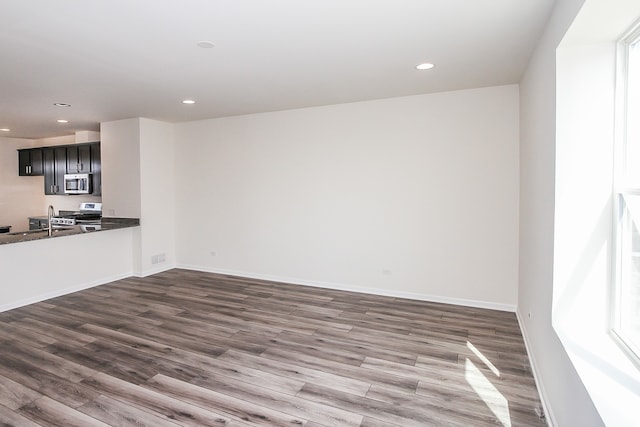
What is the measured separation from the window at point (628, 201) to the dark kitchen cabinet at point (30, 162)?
30.2ft

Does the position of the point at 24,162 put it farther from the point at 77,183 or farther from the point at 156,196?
the point at 156,196

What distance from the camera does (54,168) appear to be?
7289 mm

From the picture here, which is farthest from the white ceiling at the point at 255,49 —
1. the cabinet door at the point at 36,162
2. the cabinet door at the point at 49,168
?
the cabinet door at the point at 36,162

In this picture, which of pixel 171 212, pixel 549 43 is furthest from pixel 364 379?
pixel 171 212

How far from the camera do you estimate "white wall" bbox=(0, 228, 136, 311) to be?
4.40 metres

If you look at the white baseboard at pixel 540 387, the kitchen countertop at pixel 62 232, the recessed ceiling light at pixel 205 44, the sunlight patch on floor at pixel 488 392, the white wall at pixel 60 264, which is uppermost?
the recessed ceiling light at pixel 205 44

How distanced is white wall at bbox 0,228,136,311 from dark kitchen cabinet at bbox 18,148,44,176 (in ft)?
11.1

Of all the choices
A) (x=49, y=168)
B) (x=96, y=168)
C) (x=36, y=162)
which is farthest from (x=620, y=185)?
(x=36, y=162)

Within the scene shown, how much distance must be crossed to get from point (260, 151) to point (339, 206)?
1545mm

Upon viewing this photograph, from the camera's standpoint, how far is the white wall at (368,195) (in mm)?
4203

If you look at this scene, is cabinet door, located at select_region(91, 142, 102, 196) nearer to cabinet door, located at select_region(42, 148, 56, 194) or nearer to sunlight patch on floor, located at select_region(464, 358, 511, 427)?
cabinet door, located at select_region(42, 148, 56, 194)

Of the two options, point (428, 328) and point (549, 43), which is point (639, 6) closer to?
point (549, 43)

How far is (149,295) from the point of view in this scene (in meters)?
4.89

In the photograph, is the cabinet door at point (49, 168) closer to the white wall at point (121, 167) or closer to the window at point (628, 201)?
the white wall at point (121, 167)
